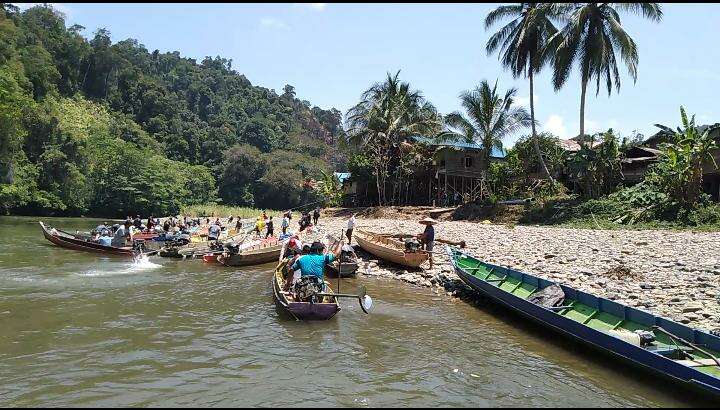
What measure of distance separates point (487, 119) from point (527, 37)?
20.8ft

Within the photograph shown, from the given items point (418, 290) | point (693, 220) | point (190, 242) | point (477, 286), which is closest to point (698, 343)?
point (477, 286)

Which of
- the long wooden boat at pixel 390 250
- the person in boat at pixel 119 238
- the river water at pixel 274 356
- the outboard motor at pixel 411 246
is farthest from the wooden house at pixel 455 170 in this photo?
the river water at pixel 274 356

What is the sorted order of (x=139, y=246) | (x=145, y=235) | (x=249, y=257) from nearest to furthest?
1. (x=249, y=257)
2. (x=139, y=246)
3. (x=145, y=235)

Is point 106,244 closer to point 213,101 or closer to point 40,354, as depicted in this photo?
point 40,354

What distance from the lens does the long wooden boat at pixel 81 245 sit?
23902mm

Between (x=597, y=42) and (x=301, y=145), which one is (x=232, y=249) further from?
(x=301, y=145)

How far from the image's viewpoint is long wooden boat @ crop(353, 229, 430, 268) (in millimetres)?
18167

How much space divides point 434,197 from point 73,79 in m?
70.6

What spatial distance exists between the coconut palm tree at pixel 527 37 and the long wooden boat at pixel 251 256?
19806mm

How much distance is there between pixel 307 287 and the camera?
12094 millimetres

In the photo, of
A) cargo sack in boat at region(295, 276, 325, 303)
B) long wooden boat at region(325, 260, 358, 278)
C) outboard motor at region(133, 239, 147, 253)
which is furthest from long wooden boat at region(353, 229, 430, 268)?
outboard motor at region(133, 239, 147, 253)

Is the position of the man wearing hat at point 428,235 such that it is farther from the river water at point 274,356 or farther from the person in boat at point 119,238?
the person in boat at point 119,238

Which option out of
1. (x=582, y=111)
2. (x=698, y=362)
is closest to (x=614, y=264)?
(x=698, y=362)

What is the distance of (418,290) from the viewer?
1636 cm
